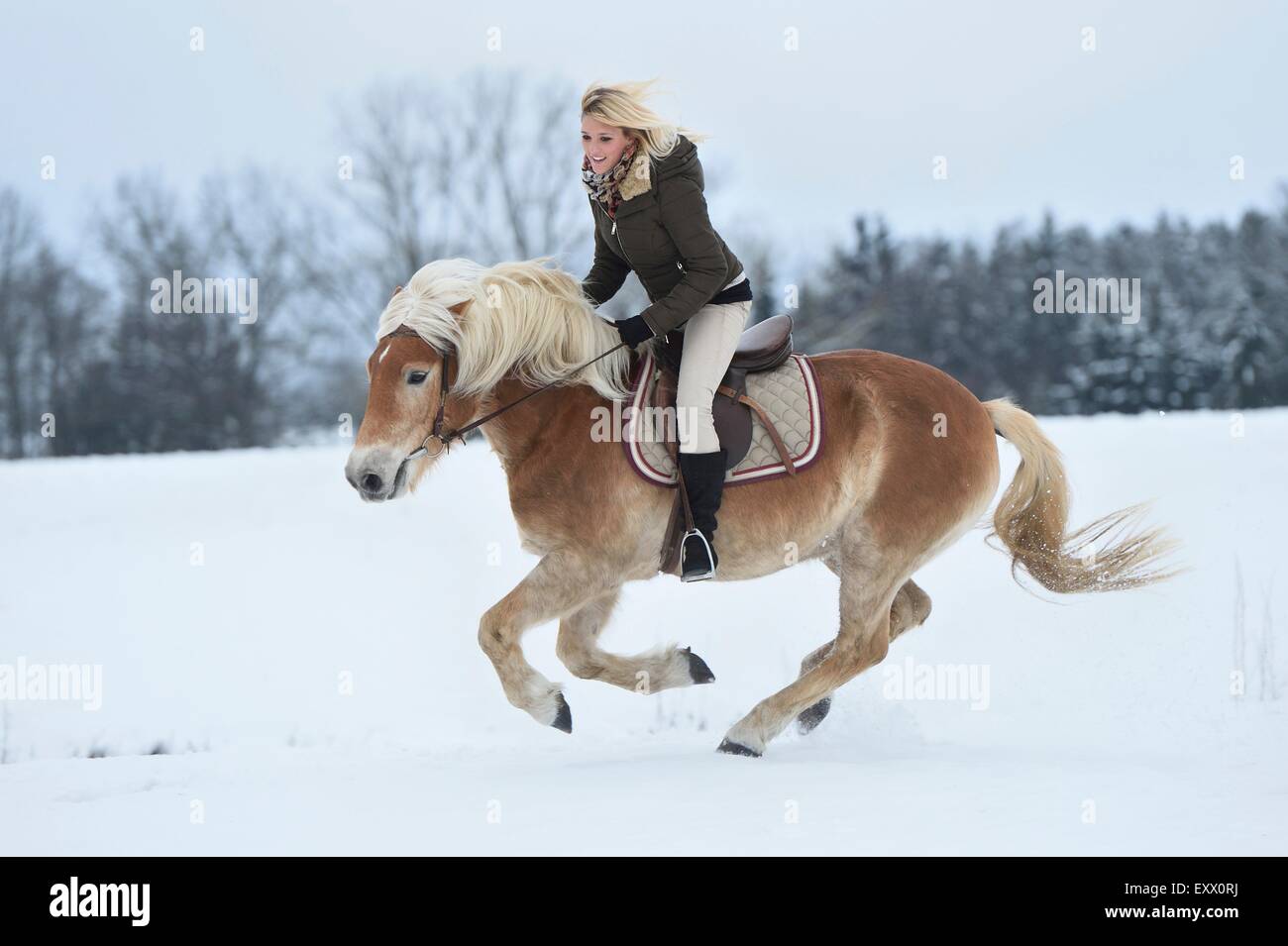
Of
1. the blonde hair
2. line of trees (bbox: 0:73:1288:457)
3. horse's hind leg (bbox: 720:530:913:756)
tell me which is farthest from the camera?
line of trees (bbox: 0:73:1288:457)

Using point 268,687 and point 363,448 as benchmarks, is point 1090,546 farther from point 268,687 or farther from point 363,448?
point 268,687

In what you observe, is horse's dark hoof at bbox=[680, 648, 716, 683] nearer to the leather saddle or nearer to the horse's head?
the leather saddle

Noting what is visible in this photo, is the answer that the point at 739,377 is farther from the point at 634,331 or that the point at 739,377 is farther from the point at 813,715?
A: the point at 813,715

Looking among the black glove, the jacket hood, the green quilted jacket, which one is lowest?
the black glove

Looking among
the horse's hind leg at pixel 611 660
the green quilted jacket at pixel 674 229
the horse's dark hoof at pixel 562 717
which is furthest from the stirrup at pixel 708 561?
the green quilted jacket at pixel 674 229

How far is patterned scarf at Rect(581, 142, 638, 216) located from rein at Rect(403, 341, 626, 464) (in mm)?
584

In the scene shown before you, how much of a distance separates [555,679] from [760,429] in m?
4.70

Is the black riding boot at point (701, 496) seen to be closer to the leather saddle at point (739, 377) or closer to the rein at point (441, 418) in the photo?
the leather saddle at point (739, 377)

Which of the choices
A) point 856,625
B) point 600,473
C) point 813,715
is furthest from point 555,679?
point 600,473

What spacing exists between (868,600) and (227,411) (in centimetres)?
3212

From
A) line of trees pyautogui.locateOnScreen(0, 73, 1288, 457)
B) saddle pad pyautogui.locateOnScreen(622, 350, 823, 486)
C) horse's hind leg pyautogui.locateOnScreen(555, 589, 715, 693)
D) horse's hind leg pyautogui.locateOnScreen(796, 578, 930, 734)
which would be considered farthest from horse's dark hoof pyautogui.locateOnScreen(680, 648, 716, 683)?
line of trees pyautogui.locateOnScreen(0, 73, 1288, 457)

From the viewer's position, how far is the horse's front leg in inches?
189

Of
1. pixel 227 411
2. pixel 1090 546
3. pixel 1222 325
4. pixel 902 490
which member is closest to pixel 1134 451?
pixel 1090 546

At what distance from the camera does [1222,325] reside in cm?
3462
